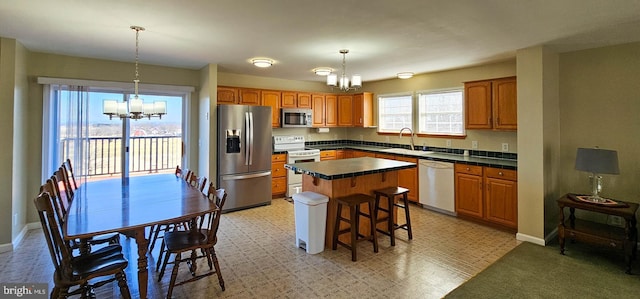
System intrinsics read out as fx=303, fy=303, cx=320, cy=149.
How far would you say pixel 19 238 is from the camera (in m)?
3.73

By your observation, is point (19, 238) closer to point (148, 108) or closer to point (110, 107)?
point (110, 107)

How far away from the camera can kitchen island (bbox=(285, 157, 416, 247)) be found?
346cm

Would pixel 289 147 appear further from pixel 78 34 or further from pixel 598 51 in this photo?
pixel 598 51

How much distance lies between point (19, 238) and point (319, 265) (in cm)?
375

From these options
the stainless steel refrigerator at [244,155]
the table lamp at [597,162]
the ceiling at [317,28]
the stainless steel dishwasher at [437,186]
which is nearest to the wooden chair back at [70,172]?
the ceiling at [317,28]

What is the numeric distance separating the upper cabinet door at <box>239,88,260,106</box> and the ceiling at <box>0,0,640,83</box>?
1.18 meters

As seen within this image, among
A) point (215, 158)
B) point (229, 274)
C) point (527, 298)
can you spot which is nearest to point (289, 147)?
point (215, 158)

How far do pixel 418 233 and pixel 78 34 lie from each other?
15.2 feet

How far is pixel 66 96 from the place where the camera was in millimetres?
4281

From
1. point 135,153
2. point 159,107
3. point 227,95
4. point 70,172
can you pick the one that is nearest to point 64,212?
point 159,107

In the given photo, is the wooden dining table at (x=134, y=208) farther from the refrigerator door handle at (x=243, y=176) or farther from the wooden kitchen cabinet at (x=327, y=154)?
the wooden kitchen cabinet at (x=327, y=154)

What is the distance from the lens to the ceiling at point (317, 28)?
98.2 inches

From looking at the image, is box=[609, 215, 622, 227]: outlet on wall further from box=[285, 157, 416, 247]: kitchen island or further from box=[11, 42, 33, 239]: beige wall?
box=[11, 42, 33, 239]: beige wall

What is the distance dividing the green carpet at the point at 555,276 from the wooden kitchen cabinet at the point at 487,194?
67cm
